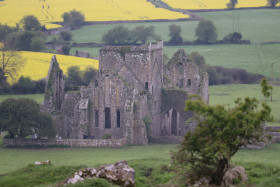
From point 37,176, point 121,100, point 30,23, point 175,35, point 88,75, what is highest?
point 30,23

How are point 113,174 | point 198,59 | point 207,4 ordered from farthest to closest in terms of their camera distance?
point 207,4
point 198,59
point 113,174

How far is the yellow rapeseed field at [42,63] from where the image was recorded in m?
88.2

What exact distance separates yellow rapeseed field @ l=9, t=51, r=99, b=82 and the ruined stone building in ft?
85.5

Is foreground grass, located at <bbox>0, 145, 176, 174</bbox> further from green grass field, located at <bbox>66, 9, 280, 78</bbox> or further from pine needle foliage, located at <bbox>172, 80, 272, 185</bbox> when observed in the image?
green grass field, located at <bbox>66, 9, 280, 78</bbox>

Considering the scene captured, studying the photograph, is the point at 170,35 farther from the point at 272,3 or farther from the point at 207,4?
the point at 272,3

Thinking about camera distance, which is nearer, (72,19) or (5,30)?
(5,30)

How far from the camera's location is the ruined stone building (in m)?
57.8

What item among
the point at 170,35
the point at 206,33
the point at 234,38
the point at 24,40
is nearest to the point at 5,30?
the point at 24,40

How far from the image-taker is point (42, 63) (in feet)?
316

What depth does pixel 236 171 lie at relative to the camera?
3369 centimetres

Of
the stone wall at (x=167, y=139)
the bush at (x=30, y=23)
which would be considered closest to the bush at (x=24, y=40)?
the bush at (x=30, y=23)

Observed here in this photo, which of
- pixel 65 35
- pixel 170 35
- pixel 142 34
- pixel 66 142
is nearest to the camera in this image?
pixel 66 142

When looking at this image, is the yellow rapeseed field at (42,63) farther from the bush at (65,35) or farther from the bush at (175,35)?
the bush at (175,35)

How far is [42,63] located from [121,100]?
1579 inches
